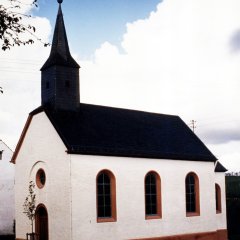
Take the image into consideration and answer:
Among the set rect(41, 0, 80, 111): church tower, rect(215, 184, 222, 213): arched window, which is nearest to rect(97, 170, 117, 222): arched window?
rect(41, 0, 80, 111): church tower

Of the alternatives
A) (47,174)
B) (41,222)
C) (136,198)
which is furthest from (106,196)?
(41,222)

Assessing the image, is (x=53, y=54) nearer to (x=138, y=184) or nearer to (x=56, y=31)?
(x=56, y=31)

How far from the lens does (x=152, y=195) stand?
24484mm

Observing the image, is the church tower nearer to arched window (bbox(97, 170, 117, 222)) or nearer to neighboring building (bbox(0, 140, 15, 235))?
arched window (bbox(97, 170, 117, 222))

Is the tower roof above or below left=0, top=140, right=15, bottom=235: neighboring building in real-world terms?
above

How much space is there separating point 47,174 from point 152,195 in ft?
21.0

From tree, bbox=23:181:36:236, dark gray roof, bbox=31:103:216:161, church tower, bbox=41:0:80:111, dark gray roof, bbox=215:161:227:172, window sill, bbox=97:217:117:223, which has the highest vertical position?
church tower, bbox=41:0:80:111

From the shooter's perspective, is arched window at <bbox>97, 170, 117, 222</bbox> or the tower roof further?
the tower roof

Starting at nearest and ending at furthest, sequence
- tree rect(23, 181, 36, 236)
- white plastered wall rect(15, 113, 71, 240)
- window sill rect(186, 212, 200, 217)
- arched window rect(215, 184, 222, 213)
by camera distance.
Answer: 1. white plastered wall rect(15, 113, 71, 240)
2. tree rect(23, 181, 36, 236)
3. window sill rect(186, 212, 200, 217)
4. arched window rect(215, 184, 222, 213)

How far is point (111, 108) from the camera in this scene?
2697 centimetres

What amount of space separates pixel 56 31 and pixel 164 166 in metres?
10.6

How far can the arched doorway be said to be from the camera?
2252 cm

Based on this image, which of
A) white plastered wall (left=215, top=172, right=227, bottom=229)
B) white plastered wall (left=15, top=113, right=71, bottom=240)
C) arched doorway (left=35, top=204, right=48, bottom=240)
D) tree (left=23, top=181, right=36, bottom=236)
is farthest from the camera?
white plastered wall (left=215, top=172, right=227, bottom=229)

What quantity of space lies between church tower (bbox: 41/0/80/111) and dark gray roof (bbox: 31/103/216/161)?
23.8 inches
